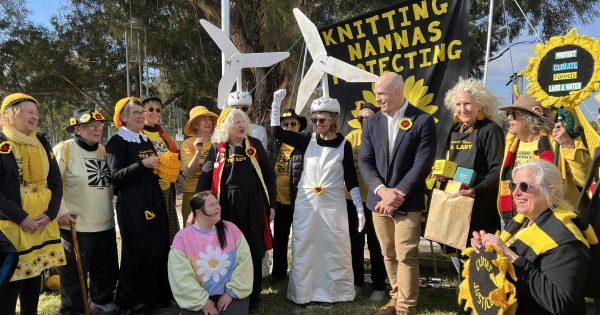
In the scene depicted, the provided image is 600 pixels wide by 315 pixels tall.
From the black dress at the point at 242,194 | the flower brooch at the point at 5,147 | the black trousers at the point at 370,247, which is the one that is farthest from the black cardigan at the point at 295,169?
the flower brooch at the point at 5,147

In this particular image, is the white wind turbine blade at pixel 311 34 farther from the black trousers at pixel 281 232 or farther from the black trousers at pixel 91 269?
the black trousers at pixel 91 269

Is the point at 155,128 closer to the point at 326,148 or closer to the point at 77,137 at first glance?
the point at 77,137

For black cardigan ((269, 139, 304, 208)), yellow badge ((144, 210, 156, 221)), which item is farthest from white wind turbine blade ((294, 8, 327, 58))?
yellow badge ((144, 210, 156, 221))

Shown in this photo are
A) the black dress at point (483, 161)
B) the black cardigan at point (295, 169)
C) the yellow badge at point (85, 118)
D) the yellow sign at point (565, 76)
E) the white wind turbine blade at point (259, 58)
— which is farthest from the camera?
the white wind turbine blade at point (259, 58)

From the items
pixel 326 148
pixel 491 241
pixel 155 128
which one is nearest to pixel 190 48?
pixel 155 128

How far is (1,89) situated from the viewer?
16.0 meters

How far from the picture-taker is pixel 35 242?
3.39 meters

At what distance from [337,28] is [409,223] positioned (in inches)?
124

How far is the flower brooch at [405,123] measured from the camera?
11.7 feet

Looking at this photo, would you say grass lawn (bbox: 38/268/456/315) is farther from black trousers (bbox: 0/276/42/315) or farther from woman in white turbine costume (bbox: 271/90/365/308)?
black trousers (bbox: 0/276/42/315)

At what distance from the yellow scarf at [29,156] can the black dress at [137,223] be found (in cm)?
53

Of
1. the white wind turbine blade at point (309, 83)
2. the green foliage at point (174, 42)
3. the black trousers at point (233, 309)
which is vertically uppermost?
the green foliage at point (174, 42)

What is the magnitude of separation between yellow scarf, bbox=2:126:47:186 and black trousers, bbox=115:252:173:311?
91cm

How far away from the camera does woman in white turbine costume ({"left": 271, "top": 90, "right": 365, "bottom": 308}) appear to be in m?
4.12
